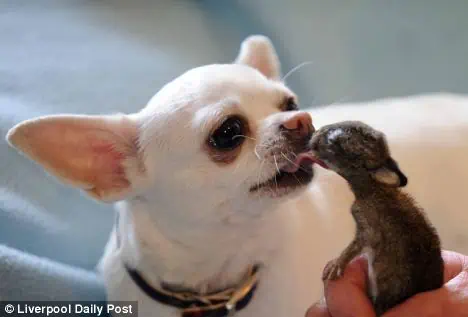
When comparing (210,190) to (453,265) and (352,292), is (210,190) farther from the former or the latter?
(453,265)

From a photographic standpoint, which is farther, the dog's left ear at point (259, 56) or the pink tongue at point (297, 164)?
the dog's left ear at point (259, 56)

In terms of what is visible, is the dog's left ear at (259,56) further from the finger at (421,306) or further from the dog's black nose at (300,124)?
the finger at (421,306)

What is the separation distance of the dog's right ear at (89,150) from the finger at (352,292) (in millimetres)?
419

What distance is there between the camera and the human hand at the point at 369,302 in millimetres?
822

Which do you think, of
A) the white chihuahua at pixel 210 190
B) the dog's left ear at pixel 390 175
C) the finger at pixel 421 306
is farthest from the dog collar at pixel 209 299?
the dog's left ear at pixel 390 175

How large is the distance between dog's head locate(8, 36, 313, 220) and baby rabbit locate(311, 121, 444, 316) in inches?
8.6

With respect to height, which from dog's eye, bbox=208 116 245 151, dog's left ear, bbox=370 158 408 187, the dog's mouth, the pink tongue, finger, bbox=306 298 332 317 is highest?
dog's left ear, bbox=370 158 408 187

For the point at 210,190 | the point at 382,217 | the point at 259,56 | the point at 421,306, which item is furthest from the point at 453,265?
the point at 259,56

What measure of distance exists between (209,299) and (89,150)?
0.35 m

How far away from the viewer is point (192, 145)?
3.43 feet

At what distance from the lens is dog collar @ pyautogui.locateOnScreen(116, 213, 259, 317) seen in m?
1.18

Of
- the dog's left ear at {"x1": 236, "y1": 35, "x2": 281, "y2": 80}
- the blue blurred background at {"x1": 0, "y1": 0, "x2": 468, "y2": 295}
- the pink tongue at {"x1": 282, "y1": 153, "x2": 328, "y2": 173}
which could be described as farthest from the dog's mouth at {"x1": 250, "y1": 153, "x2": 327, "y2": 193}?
the blue blurred background at {"x1": 0, "y1": 0, "x2": 468, "y2": 295}

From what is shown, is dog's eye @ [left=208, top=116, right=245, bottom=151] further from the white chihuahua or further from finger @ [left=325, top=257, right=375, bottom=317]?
finger @ [left=325, top=257, right=375, bottom=317]

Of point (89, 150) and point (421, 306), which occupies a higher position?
point (89, 150)
